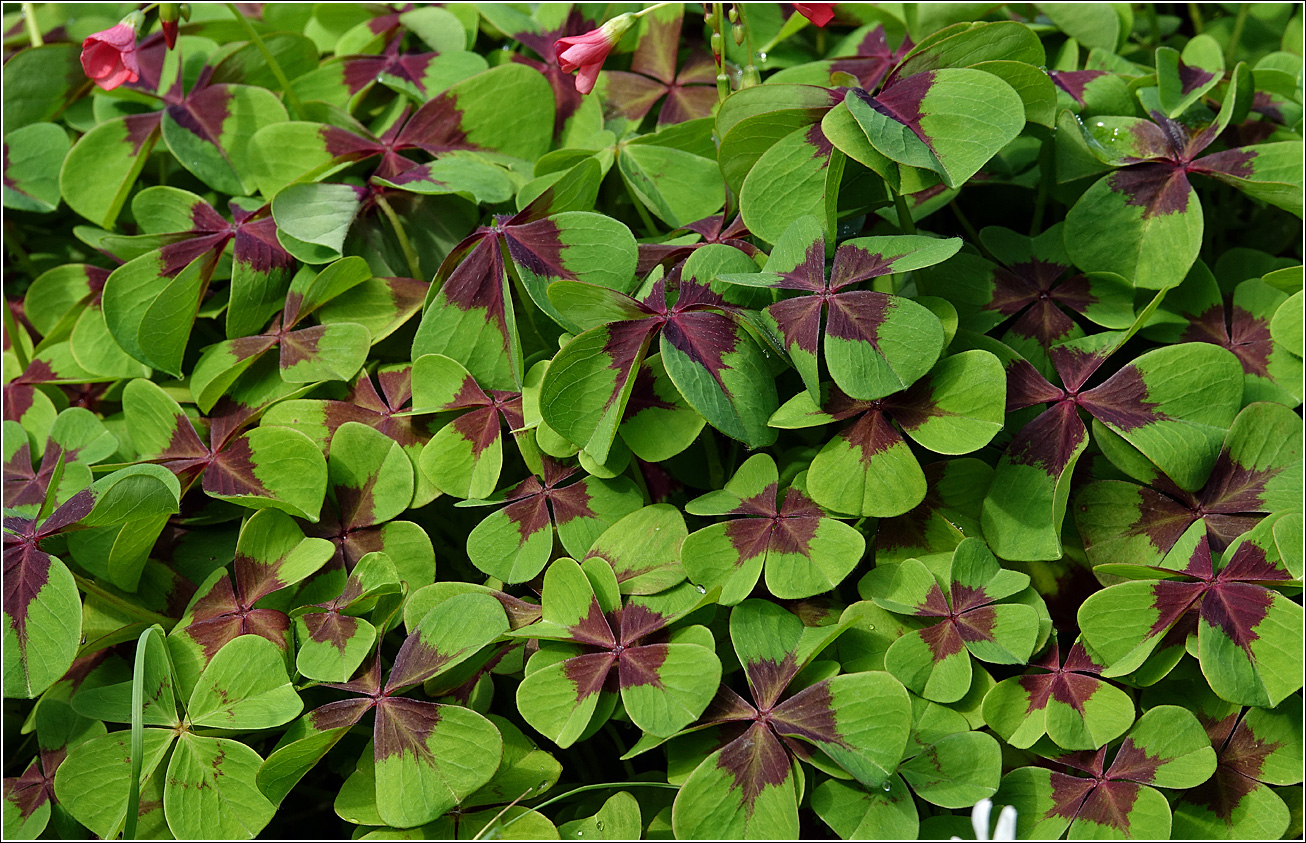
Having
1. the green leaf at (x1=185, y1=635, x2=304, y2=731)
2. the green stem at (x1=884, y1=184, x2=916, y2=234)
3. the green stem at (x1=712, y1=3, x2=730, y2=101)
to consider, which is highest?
the green stem at (x1=712, y1=3, x2=730, y2=101)

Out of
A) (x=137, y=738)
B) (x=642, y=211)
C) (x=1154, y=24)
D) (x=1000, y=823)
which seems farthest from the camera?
(x=1154, y=24)

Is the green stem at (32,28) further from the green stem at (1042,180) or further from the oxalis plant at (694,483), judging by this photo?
the green stem at (1042,180)

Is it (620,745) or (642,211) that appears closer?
(620,745)

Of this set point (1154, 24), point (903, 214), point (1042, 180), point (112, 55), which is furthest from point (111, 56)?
point (1154, 24)

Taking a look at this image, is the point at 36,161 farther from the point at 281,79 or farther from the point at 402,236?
the point at 402,236

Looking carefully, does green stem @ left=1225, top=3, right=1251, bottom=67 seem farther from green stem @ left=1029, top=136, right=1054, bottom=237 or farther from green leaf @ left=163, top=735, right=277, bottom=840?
green leaf @ left=163, top=735, right=277, bottom=840

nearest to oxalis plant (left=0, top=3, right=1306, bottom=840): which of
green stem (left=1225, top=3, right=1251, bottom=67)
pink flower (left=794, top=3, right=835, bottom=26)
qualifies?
pink flower (left=794, top=3, right=835, bottom=26)

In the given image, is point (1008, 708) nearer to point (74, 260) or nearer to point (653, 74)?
point (653, 74)

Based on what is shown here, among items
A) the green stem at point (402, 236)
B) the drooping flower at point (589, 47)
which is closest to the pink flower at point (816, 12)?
the drooping flower at point (589, 47)
